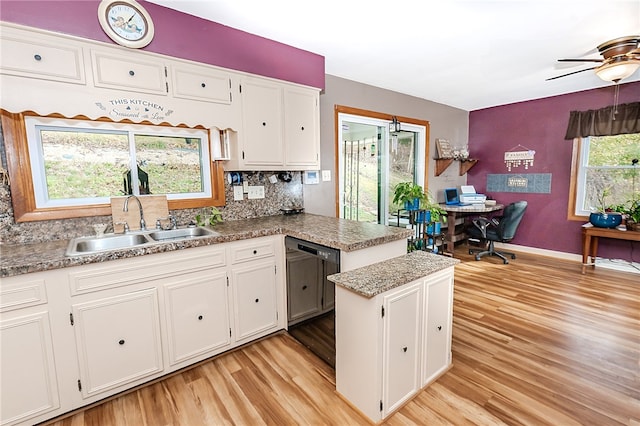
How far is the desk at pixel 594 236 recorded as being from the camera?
3516mm

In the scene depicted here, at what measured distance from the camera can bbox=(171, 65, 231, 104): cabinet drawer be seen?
207cm

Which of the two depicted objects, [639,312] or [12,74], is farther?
[639,312]

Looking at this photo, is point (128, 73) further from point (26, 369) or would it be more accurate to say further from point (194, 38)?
point (26, 369)

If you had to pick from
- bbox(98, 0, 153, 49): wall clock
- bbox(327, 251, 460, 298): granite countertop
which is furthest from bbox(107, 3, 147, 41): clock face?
bbox(327, 251, 460, 298): granite countertop

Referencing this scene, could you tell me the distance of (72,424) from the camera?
1.59m

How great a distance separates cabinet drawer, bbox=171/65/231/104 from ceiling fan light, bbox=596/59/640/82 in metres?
3.16

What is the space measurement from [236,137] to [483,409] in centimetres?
247

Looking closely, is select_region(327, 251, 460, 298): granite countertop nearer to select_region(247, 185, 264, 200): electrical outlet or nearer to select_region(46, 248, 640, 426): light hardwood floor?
select_region(46, 248, 640, 426): light hardwood floor

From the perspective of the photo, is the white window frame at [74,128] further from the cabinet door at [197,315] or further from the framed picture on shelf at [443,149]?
the framed picture on shelf at [443,149]

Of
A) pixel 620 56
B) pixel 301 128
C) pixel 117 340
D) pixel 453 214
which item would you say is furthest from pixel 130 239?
pixel 453 214

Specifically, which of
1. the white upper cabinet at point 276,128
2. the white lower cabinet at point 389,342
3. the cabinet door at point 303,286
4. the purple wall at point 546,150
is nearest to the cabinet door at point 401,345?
the white lower cabinet at point 389,342

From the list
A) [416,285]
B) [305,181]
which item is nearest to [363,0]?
[305,181]

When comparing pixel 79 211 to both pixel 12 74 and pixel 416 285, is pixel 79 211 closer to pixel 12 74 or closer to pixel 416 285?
pixel 12 74

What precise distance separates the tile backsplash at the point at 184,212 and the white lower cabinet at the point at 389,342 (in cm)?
144
